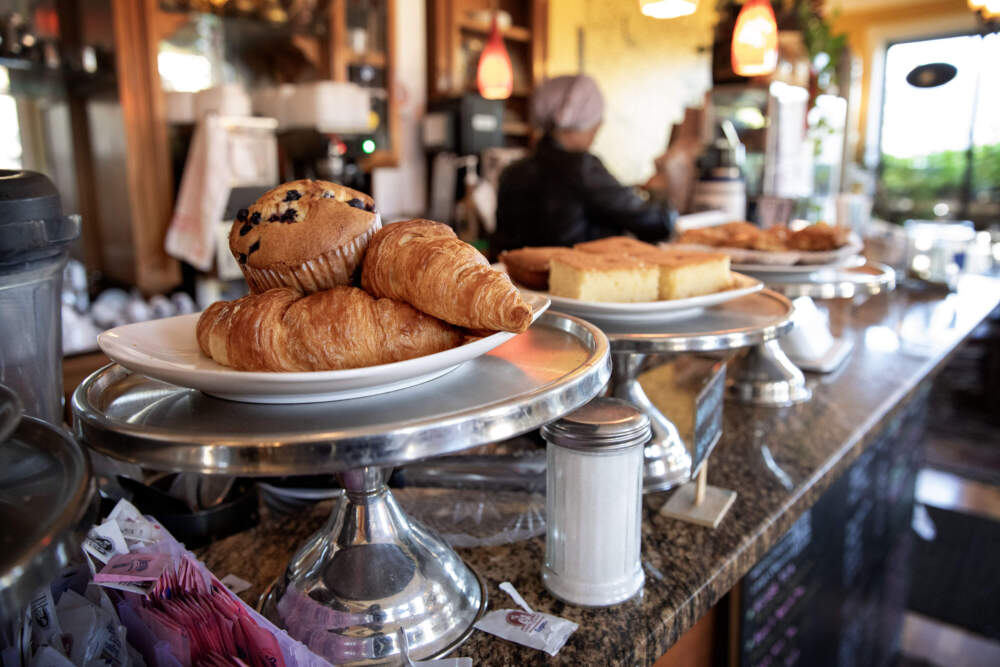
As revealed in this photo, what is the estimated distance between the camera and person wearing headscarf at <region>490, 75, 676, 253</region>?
7.22ft

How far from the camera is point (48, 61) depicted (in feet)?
9.64

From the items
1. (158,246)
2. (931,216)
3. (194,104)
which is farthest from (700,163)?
(931,216)

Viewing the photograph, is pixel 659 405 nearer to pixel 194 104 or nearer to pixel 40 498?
pixel 40 498

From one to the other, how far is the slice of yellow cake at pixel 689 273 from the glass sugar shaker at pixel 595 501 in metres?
0.31

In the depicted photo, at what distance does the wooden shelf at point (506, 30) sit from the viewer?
14.7ft

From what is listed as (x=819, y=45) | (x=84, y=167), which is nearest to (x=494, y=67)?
(x=819, y=45)

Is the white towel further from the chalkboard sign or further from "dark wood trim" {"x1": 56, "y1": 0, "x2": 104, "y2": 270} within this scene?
the chalkboard sign

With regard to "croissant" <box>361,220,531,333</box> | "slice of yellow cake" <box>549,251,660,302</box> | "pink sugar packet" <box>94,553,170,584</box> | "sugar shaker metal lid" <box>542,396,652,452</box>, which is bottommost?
"pink sugar packet" <box>94,553,170,584</box>

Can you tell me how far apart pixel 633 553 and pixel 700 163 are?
2.75 metres

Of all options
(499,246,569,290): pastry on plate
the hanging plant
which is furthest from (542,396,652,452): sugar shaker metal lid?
the hanging plant

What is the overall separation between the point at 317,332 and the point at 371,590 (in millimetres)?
274

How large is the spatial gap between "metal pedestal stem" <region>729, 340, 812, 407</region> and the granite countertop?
30 millimetres

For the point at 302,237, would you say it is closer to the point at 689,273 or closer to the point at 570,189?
the point at 689,273

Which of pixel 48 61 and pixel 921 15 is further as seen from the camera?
pixel 921 15
